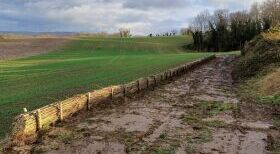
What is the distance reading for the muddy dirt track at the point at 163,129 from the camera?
14.1 metres

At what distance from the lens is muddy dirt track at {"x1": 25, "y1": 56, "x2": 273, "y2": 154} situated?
14.1 meters

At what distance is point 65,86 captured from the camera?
28.5m

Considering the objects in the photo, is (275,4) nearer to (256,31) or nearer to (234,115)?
(256,31)

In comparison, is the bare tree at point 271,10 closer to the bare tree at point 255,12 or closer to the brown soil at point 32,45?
the bare tree at point 255,12

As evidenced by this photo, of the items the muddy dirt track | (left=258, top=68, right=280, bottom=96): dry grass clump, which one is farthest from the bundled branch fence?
(left=258, top=68, right=280, bottom=96): dry grass clump

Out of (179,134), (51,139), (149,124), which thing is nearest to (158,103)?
(149,124)

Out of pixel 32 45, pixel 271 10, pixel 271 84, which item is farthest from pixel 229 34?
pixel 271 84

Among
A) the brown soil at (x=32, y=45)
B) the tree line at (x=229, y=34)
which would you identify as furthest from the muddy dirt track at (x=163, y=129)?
the tree line at (x=229, y=34)

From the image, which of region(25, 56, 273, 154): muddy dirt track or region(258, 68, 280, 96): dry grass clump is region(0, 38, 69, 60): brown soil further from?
region(25, 56, 273, 154): muddy dirt track

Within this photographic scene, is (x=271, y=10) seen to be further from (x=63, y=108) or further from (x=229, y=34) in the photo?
(x=63, y=108)

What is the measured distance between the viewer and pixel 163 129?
1678cm

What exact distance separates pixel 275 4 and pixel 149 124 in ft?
424

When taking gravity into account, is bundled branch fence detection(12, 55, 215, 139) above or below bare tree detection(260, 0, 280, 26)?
below

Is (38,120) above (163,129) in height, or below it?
above
